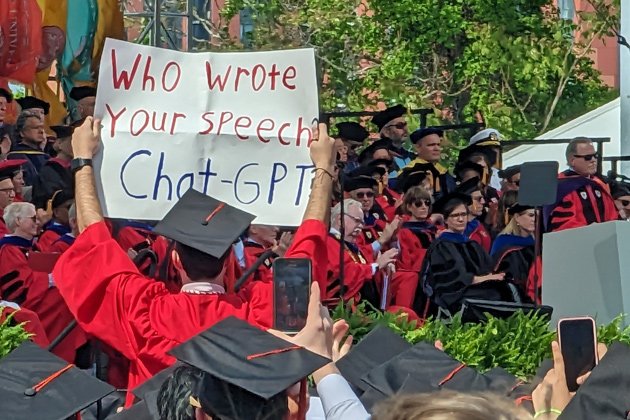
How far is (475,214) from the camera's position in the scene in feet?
39.2

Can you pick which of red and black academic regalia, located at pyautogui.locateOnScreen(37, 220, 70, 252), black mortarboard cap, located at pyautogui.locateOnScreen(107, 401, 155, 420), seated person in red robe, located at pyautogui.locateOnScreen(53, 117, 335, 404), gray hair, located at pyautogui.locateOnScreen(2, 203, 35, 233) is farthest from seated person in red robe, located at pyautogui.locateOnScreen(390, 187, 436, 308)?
black mortarboard cap, located at pyautogui.locateOnScreen(107, 401, 155, 420)

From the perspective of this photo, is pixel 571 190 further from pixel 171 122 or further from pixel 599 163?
pixel 171 122

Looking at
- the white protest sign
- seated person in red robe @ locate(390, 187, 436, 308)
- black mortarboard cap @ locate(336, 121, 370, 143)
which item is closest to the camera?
the white protest sign

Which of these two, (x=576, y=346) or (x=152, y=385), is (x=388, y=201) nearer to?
(x=152, y=385)

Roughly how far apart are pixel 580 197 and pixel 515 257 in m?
1.36

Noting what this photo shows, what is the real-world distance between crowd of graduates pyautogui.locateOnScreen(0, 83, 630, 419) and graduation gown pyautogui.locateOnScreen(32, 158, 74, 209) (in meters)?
0.02

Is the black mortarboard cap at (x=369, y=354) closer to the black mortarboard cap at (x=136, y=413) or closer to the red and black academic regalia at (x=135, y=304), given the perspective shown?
the red and black academic regalia at (x=135, y=304)

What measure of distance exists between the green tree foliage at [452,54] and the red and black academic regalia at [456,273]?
10837mm

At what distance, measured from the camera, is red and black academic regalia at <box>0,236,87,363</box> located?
841cm

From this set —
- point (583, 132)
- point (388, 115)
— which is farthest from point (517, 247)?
point (583, 132)

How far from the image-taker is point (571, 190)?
38.9ft

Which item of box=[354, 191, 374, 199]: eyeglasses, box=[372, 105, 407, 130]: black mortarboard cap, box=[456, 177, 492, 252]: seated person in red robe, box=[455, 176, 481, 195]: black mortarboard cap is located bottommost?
box=[456, 177, 492, 252]: seated person in red robe

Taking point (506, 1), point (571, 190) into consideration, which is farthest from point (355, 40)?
point (571, 190)

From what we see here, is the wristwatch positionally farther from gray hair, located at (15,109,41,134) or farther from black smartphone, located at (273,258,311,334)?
gray hair, located at (15,109,41,134)
